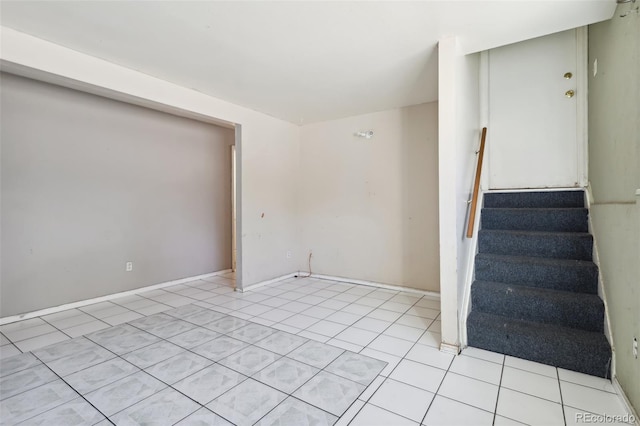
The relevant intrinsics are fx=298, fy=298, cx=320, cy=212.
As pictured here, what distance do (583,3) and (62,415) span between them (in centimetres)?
422

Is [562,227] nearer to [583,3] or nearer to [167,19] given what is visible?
[583,3]

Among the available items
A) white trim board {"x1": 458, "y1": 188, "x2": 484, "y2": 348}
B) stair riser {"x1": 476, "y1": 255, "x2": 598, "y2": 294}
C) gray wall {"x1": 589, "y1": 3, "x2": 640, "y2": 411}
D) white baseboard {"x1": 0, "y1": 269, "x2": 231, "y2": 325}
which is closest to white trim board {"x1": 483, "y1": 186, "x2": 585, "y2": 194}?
white trim board {"x1": 458, "y1": 188, "x2": 484, "y2": 348}

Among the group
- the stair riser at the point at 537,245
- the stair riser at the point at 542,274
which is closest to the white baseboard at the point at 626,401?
the stair riser at the point at 542,274

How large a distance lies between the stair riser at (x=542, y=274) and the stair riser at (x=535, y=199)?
3.32 feet

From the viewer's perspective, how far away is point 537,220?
3141 millimetres

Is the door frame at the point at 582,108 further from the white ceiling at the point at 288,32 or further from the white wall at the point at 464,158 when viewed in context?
the white ceiling at the point at 288,32

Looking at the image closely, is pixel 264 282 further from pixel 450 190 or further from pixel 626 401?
pixel 626 401

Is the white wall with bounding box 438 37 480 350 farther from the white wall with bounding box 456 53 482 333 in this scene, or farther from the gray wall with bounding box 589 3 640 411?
the gray wall with bounding box 589 3 640 411

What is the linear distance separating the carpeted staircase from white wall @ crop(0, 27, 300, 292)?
2.93m

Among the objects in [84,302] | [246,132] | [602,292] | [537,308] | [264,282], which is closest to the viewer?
[602,292]

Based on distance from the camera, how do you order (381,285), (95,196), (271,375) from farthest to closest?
(381,285) < (95,196) < (271,375)

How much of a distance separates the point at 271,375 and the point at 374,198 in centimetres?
297

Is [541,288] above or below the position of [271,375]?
above

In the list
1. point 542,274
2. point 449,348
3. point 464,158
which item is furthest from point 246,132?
point 542,274
